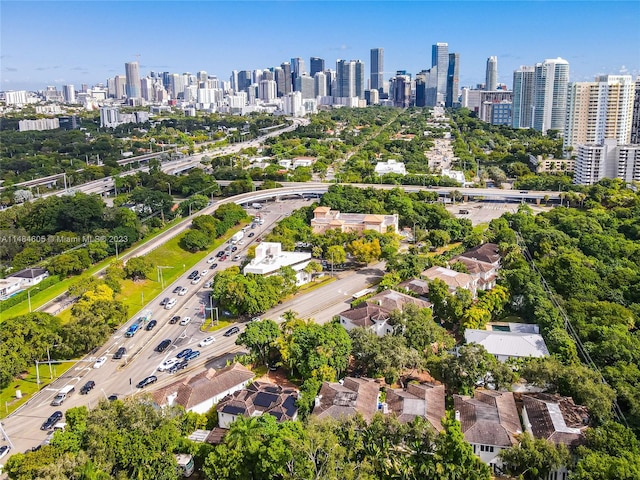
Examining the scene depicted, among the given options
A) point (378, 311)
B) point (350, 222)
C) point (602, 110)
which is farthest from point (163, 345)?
point (602, 110)

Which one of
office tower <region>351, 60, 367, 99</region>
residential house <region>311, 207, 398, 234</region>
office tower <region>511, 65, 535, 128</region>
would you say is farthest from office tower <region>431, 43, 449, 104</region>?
residential house <region>311, 207, 398, 234</region>

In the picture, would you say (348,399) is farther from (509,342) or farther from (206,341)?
(206,341)

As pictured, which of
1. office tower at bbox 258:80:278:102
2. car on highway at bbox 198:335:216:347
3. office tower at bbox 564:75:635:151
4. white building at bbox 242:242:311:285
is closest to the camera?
car on highway at bbox 198:335:216:347

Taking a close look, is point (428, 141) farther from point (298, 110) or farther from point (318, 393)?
point (318, 393)

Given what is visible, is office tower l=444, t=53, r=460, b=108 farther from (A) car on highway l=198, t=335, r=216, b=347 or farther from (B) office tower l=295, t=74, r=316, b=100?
(A) car on highway l=198, t=335, r=216, b=347

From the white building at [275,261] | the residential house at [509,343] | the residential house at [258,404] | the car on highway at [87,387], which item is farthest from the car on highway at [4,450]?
the residential house at [509,343]

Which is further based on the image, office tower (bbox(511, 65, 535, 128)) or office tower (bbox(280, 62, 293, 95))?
office tower (bbox(280, 62, 293, 95))
